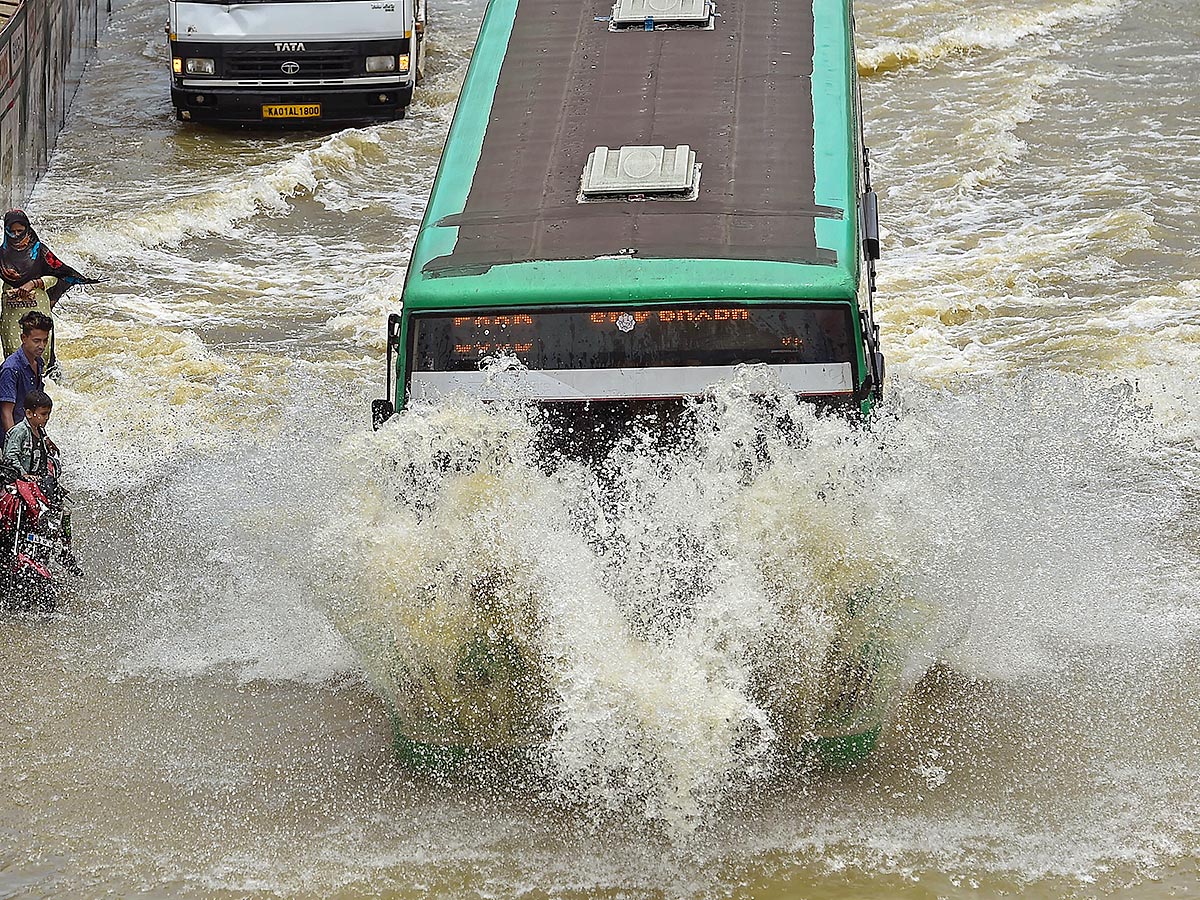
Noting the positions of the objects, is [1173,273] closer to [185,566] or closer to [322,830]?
[185,566]

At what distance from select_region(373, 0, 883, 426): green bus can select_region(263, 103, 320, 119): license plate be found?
7.84 m

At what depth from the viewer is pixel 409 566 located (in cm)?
745

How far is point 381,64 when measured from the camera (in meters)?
17.7

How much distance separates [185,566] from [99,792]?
7.40ft

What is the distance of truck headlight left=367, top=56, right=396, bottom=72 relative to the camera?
695 inches

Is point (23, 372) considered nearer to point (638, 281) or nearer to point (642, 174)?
point (642, 174)

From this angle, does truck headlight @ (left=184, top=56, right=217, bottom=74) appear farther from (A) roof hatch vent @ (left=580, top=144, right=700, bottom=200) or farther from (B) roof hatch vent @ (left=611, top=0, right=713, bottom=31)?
(A) roof hatch vent @ (left=580, top=144, right=700, bottom=200)

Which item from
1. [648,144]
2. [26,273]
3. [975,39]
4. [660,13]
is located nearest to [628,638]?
[648,144]

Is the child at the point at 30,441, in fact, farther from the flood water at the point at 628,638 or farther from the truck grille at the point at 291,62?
the truck grille at the point at 291,62

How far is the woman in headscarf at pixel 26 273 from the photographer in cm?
1080

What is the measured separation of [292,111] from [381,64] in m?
1.09

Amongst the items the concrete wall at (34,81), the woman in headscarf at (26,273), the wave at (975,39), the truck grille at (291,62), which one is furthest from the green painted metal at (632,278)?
the wave at (975,39)

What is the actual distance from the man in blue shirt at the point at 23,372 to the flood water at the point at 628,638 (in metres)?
1.02

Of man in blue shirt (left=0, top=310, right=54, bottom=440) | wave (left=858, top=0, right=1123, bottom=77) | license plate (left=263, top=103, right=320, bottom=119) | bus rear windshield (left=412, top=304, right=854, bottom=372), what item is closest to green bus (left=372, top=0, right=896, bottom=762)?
A: bus rear windshield (left=412, top=304, right=854, bottom=372)
